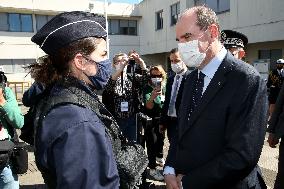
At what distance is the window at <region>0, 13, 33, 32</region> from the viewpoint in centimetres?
2361

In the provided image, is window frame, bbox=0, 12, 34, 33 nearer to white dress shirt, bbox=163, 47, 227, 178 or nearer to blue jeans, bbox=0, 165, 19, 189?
blue jeans, bbox=0, 165, 19, 189

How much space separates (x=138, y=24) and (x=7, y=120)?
25.5m

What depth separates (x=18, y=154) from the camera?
9.96 ft

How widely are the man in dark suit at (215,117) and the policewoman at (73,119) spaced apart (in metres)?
0.76

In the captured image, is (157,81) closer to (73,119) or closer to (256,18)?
(73,119)

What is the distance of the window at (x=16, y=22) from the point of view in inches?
930

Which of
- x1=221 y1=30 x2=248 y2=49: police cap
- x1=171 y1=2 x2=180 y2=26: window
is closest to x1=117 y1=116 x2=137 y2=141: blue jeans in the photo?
x1=221 y1=30 x2=248 y2=49: police cap

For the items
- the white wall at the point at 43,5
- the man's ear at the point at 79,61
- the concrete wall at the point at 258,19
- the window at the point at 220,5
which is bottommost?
the man's ear at the point at 79,61

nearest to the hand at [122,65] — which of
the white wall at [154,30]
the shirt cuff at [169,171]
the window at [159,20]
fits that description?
the shirt cuff at [169,171]

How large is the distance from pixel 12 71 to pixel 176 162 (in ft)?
79.6

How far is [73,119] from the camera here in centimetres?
122

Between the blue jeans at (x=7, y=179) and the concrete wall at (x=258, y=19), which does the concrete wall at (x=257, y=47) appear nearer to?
the concrete wall at (x=258, y=19)

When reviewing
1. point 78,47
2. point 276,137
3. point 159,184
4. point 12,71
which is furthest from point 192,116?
point 12,71

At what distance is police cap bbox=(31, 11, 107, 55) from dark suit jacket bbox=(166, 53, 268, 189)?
2.82 feet
